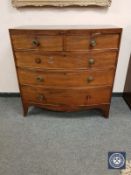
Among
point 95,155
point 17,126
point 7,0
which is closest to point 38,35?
point 7,0

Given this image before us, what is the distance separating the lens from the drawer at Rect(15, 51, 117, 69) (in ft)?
5.53

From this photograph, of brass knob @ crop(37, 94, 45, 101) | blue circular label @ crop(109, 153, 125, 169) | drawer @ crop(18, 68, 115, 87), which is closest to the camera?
blue circular label @ crop(109, 153, 125, 169)

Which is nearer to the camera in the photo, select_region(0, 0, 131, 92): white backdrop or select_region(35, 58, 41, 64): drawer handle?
select_region(35, 58, 41, 64): drawer handle

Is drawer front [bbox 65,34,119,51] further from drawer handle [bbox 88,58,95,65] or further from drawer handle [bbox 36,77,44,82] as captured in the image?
drawer handle [bbox 36,77,44,82]

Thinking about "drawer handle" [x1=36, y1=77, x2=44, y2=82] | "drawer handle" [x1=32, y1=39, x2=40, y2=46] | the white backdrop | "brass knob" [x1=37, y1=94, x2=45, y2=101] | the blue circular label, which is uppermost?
the white backdrop

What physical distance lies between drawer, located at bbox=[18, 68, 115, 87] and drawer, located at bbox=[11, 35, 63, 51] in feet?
0.77

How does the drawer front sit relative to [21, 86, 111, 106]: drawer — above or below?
above

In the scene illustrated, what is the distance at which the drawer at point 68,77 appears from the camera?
1.77m

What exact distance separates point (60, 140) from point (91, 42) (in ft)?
3.14

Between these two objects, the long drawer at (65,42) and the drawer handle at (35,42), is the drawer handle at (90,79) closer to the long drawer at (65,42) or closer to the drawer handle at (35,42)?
the long drawer at (65,42)

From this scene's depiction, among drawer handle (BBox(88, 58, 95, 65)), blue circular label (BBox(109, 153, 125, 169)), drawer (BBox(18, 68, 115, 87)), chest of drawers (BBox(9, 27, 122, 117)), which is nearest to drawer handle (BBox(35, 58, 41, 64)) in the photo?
chest of drawers (BBox(9, 27, 122, 117))

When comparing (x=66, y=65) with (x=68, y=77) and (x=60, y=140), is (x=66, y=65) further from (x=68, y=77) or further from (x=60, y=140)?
(x=60, y=140)

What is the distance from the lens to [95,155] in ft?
5.35

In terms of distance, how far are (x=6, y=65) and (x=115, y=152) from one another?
1.56m
